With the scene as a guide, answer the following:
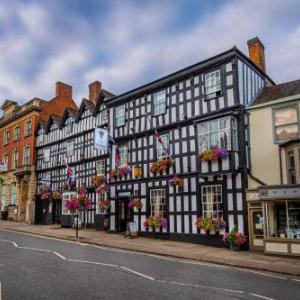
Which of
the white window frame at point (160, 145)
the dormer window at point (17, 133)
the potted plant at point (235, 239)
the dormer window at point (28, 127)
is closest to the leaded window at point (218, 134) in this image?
the white window frame at point (160, 145)

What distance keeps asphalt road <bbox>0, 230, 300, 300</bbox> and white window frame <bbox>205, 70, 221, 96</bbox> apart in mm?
9606

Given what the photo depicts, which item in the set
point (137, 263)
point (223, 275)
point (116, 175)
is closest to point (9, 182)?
point (116, 175)

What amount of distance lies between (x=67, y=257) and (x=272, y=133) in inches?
431

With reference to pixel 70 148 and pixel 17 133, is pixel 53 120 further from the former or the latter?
pixel 17 133

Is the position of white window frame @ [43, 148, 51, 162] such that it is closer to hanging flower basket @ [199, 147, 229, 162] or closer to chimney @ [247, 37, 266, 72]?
hanging flower basket @ [199, 147, 229, 162]

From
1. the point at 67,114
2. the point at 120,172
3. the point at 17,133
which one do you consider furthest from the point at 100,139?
the point at 17,133

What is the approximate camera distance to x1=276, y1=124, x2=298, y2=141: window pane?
1666 cm

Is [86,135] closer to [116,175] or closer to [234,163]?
[116,175]

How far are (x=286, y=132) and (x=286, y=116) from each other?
81 centimetres

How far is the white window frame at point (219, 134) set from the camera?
17703 millimetres

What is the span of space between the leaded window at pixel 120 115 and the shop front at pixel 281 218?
37.0 feet

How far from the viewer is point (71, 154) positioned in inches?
1184

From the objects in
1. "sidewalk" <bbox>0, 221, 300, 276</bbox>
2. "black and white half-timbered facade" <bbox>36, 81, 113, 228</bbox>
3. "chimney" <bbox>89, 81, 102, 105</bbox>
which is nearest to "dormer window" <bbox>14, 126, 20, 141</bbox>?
"black and white half-timbered facade" <bbox>36, 81, 113, 228</bbox>

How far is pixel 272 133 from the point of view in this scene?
17203mm
